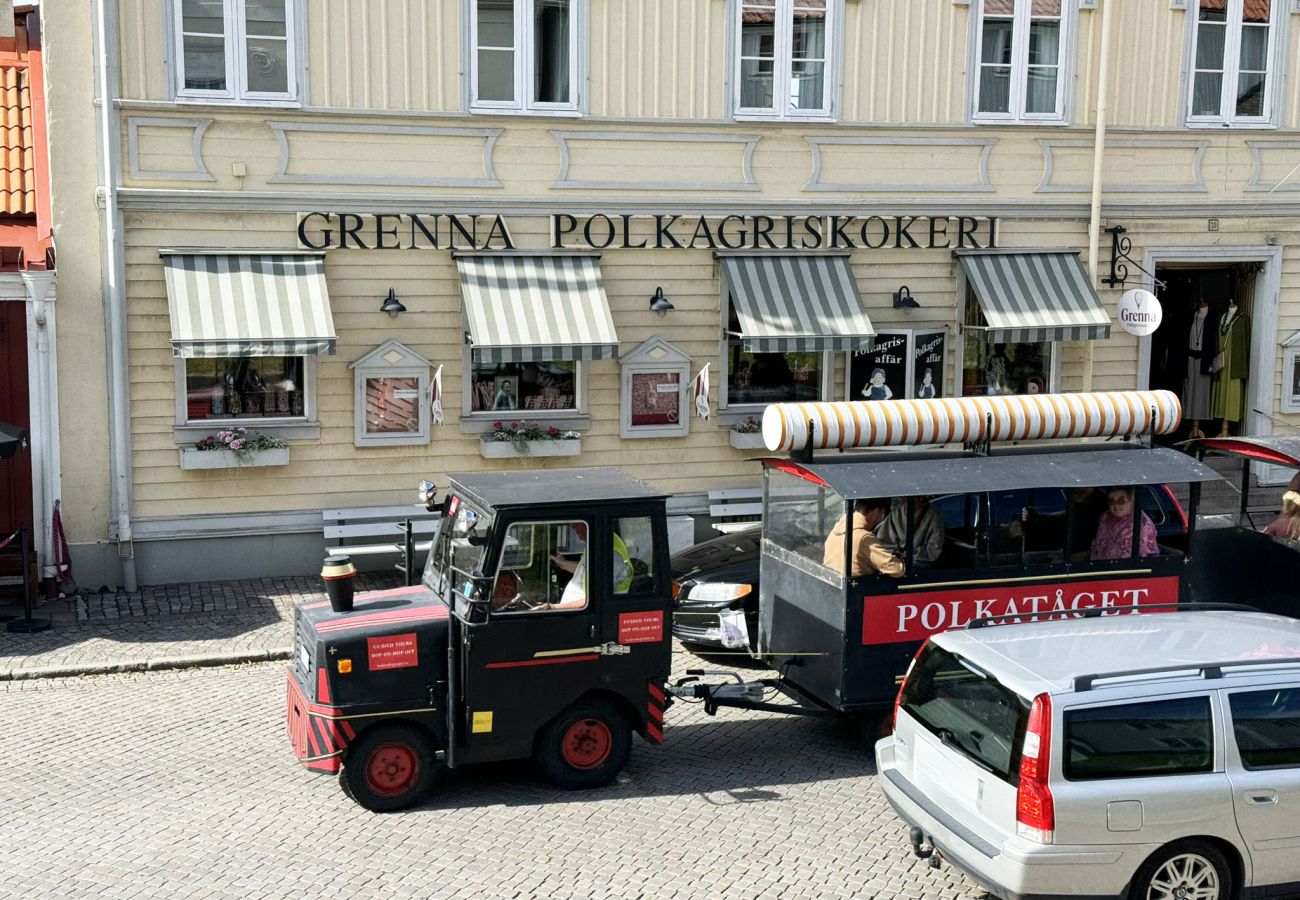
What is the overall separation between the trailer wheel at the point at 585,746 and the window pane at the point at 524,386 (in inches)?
263

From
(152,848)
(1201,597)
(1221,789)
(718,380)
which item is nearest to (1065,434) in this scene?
→ (1201,597)

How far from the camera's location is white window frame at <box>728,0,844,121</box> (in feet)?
53.1

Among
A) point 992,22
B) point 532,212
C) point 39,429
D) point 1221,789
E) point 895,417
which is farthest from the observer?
point 992,22

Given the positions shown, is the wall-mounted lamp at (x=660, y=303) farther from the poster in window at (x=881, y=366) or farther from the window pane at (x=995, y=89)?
the window pane at (x=995, y=89)

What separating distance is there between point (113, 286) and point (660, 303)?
5654 millimetres

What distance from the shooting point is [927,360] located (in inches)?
677

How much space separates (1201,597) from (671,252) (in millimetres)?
6737

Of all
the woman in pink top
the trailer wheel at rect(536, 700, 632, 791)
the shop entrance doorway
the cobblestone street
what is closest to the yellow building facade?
the shop entrance doorway

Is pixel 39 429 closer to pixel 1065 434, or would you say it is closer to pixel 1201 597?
pixel 1065 434

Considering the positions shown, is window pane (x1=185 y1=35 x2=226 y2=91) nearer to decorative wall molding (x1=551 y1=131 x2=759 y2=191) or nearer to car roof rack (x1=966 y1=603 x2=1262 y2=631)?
decorative wall molding (x1=551 y1=131 x2=759 y2=191)

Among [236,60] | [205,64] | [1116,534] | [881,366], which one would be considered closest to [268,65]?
[236,60]

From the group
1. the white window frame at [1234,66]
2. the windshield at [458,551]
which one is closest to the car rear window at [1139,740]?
the windshield at [458,551]

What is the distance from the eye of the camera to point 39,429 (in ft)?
47.3

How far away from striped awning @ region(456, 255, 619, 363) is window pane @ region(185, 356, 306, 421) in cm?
191
